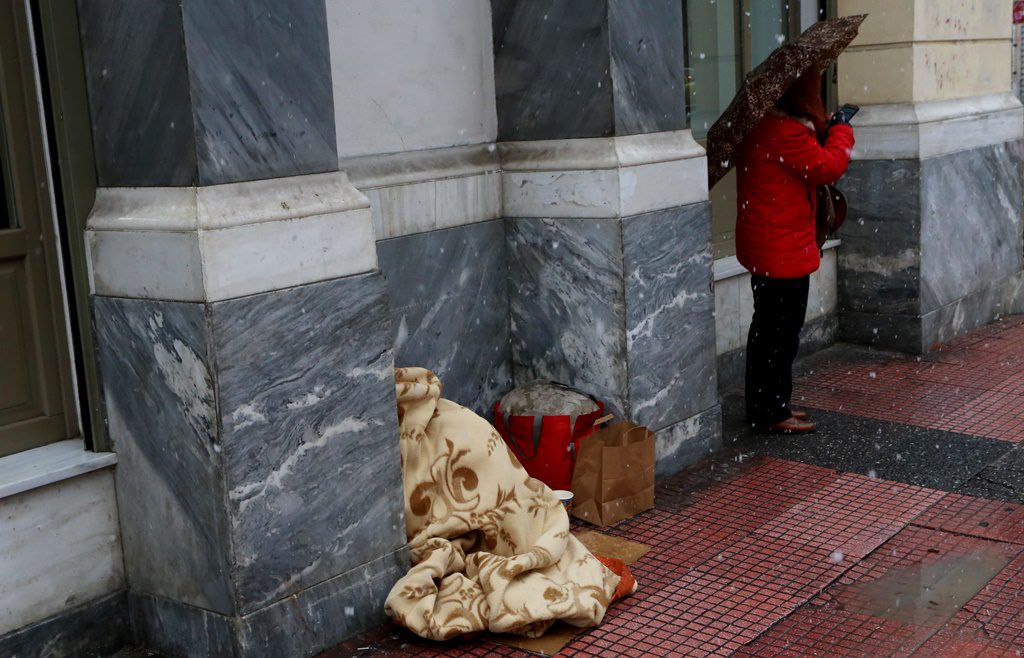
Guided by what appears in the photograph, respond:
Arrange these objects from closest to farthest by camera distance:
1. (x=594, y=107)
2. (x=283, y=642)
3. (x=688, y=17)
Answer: (x=283, y=642) < (x=594, y=107) < (x=688, y=17)

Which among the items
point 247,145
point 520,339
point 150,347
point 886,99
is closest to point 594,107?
point 520,339

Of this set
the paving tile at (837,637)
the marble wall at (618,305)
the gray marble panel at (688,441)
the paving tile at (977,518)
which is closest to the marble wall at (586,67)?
the marble wall at (618,305)

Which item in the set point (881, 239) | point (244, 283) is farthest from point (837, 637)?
point (881, 239)

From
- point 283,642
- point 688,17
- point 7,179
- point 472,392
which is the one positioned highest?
point 688,17

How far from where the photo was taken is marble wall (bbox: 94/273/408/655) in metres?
3.76

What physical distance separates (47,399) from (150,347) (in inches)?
20.1

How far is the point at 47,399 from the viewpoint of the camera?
411 centimetres

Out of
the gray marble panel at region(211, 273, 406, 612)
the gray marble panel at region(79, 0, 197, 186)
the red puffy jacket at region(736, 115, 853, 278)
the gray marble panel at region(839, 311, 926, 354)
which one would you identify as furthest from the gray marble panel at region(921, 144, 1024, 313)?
the gray marble panel at region(79, 0, 197, 186)

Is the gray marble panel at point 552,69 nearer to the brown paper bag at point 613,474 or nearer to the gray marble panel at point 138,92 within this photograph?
the brown paper bag at point 613,474

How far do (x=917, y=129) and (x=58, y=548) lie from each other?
5.83m

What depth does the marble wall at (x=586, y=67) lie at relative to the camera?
5.32 metres

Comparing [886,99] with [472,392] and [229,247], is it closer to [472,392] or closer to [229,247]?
[472,392]

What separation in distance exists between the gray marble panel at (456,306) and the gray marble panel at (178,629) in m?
1.43

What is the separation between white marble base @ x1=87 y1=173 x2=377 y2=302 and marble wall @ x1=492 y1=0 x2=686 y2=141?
158cm
